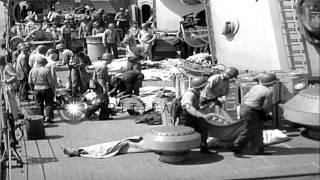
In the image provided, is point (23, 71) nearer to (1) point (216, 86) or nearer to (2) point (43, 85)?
(2) point (43, 85)

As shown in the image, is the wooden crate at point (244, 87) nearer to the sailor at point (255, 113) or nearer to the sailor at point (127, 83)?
the sailor at point (255, 113)

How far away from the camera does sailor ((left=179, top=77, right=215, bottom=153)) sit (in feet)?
34.7

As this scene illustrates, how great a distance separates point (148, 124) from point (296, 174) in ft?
15.7

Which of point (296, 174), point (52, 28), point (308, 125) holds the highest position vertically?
point (52, 28)

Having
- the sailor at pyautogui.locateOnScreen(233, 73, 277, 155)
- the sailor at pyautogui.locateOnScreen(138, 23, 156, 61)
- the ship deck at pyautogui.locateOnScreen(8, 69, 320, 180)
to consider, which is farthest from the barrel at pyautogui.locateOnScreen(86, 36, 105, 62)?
the sailor at pyautogui.locateOnScreen(233, 73, 277, 155)

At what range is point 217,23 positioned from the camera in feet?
58.8

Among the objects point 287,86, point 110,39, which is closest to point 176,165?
point 287,86

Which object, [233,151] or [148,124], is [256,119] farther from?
[148,124]

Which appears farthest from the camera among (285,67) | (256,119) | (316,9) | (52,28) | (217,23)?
Result: (52,28)

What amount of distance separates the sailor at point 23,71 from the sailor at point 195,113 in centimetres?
661

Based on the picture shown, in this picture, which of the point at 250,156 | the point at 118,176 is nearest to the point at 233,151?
the point at 250,156

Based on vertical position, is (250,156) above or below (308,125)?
below

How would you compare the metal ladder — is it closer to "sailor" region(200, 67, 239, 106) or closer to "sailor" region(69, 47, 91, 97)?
"sailor" region(200, 67, 239, 106)

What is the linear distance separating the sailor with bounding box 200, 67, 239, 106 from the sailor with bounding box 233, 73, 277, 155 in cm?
60
